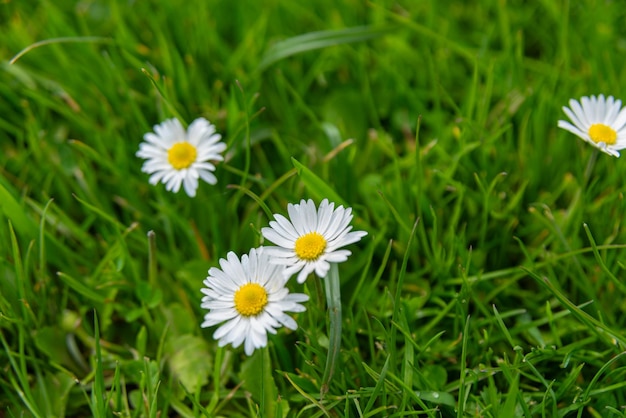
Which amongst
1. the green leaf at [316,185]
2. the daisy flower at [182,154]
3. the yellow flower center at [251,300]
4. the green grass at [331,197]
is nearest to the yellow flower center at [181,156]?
the daisy flower at [182,154]

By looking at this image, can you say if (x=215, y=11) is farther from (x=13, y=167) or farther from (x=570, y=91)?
(x=570, y=91)

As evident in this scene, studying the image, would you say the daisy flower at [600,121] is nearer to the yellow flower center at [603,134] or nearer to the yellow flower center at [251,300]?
the yellow flower center at [603,134]

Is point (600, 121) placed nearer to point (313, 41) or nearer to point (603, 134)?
point (603, 134)

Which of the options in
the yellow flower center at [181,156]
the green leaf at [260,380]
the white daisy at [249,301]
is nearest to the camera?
the white daisy at [249,301]

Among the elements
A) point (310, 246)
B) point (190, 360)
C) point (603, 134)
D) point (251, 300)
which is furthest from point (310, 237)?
point (603, 134)

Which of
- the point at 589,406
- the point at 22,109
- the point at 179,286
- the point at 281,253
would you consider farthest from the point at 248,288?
the point at 22,109

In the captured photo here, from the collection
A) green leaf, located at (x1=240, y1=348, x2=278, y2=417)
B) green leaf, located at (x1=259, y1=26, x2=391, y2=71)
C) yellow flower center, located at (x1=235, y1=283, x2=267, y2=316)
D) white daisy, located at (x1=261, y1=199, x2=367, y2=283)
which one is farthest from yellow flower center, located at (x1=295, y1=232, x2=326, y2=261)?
green leaf, located at (x1=259, y1=26, x2=391, y2=71)
